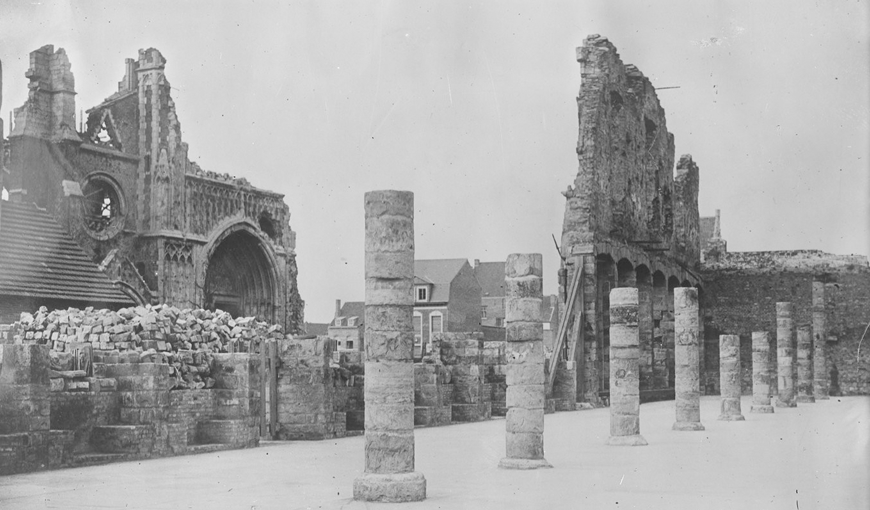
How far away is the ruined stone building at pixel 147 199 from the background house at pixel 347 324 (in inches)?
548

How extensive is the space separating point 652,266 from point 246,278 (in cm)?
1447

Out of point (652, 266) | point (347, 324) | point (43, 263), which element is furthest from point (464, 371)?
point (347, 324)

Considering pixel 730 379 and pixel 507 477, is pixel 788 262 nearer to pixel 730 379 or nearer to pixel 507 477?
pixel 730 379

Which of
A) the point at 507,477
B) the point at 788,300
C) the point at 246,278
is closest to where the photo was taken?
the point at 507,477

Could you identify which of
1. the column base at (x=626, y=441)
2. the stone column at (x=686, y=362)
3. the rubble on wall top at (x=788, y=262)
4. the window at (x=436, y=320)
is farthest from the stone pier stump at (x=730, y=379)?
the window at (x=436, y=320)

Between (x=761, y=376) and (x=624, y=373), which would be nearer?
(x=624, y=373)

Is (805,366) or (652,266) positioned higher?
(652,266)

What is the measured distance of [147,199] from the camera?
35.2 meters

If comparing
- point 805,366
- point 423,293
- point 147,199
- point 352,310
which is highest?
point 147,199

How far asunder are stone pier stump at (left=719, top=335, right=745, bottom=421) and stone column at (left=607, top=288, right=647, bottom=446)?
6.76 m

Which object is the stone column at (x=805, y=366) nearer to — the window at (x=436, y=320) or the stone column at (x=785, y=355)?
the stone column at (x=785, y=355)

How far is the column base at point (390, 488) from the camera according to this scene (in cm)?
1036

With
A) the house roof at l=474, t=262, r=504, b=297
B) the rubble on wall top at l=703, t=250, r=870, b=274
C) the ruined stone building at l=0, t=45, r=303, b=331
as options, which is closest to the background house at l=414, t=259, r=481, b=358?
the house roof at l=474, t=262, r=504, b=297

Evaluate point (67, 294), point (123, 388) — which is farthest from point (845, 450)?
point (67, 294)
